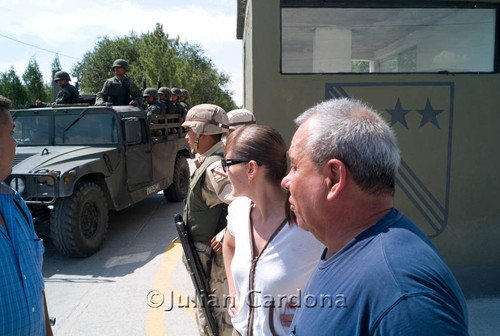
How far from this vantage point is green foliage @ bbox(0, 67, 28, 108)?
29.4 metres

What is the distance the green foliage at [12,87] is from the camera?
29.4 metres

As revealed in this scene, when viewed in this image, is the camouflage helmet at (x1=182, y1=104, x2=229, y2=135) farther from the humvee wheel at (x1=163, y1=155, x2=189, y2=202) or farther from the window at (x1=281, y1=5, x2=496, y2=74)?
the humvee wheel at (x1=163, y1=155, x2=189, y2=202)

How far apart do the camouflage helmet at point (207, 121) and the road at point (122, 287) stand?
4.28 feet

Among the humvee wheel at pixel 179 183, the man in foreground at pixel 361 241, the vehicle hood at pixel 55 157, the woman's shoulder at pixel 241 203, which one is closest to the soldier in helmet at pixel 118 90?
the humvee wheel at pixel 179 183

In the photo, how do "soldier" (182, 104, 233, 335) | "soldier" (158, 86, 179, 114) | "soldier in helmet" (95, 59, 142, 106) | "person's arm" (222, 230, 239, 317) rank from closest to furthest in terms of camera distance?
"person's arm" (222, 230, 239, 317) → "soldier" (182, 104, 233, 335) → "soldier in helmet" (95, 59, 142, 106) → "soldier" (158, 86, 179, 114)

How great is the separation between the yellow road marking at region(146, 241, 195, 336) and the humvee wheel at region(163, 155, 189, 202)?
108 inches

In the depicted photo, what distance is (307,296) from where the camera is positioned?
3.76ft

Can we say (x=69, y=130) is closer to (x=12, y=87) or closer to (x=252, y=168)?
(x=252, y=168)

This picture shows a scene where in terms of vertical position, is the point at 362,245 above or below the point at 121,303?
above

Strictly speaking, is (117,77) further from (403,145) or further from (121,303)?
(403,145)

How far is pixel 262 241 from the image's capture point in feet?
5.61

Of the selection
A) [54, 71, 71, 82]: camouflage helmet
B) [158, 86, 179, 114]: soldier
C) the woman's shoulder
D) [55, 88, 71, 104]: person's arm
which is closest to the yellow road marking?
the woman's shoulder

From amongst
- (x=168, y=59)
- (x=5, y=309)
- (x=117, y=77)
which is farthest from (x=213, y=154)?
(x=168, y=59)

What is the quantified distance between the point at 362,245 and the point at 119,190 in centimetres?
564
